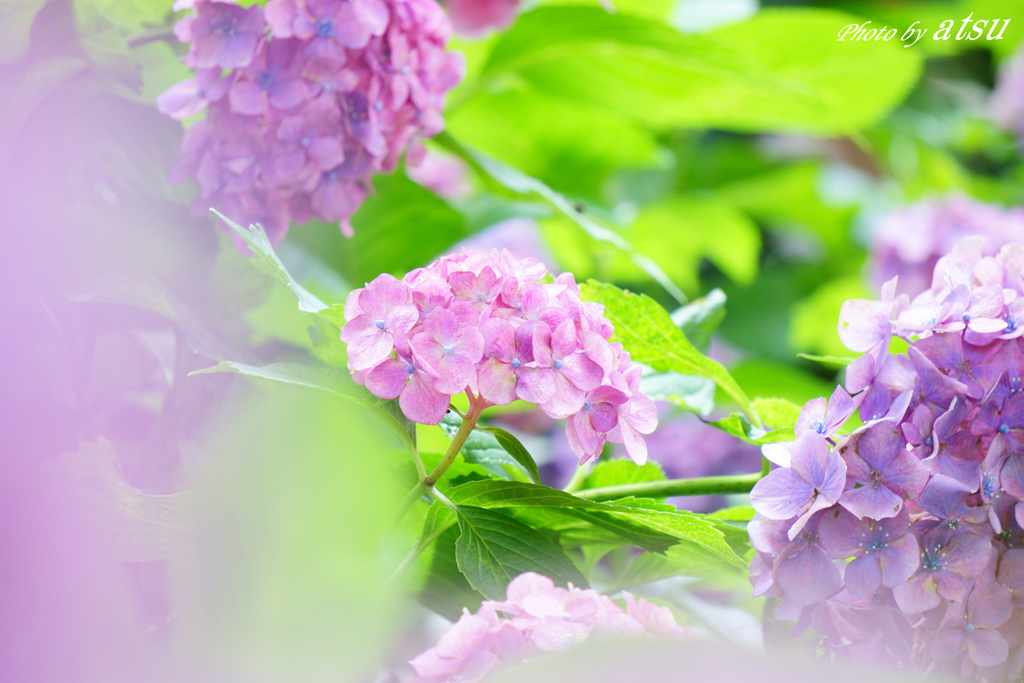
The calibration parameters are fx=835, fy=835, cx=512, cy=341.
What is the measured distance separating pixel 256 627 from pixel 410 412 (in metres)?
0.08

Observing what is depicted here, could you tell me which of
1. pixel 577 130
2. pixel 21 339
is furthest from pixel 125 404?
pixel 577 130

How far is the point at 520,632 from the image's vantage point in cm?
23

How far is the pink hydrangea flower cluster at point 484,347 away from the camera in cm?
24

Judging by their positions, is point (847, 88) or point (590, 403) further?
point (847, 88)

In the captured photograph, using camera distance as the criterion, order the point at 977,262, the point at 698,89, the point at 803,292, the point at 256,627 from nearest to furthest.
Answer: the point at 256,627 < the point at 977,262 < the point at 698,89 < the point at 803,292

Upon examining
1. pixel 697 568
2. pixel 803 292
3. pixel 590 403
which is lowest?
pixel 803 292

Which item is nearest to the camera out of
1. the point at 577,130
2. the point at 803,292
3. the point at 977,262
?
the point at 977,262

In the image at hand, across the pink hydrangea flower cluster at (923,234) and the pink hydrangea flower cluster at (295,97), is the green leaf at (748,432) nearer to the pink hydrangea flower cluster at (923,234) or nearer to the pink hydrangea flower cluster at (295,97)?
the pink hydrangea flower cluster at (295,97)

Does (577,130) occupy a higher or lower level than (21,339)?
lower

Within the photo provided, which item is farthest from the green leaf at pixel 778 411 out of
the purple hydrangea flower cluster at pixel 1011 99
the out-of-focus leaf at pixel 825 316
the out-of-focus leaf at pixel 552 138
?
the purple hydrangea flower cluster at pixel 1011 99

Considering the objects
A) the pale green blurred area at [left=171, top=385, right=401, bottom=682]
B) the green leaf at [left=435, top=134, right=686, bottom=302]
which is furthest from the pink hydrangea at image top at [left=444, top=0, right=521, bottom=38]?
the pale green blurred area at [left=171, top=385, right=401, bottom=682]

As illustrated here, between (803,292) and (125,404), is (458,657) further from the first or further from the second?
(803,292)

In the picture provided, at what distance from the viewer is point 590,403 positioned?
0.84 feet

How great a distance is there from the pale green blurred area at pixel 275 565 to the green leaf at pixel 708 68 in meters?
0.39
